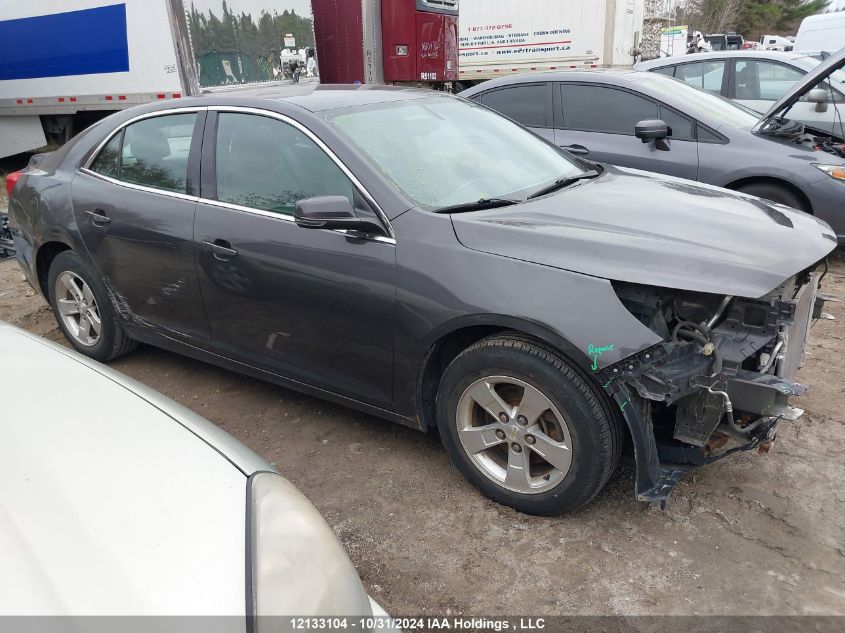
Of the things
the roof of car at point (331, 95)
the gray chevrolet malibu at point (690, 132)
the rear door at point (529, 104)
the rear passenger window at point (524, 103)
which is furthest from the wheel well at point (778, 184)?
the roof of car at point (331, 95)

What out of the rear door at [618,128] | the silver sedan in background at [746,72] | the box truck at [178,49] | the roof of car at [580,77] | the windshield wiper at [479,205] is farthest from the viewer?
the box truck at [178,49]

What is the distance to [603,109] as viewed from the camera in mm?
5918

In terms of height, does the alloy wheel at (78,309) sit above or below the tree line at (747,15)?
below

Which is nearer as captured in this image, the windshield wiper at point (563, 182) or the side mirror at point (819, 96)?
the windshield wiper at point (563, 182)

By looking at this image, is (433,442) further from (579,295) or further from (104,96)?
(104,96)

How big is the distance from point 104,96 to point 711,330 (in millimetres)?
9967

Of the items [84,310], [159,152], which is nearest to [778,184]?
[159,152]

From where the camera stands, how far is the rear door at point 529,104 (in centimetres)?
613

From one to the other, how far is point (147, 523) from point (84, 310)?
3.31m

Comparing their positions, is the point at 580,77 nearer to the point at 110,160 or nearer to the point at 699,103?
the point at 699,103

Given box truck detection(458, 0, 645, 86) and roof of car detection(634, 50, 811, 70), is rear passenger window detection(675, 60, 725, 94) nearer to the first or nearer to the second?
roof of car detection(634, 50, 811, 70)

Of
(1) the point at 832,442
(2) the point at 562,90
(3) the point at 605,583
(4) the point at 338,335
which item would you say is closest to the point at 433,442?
(4) the point at 338,335

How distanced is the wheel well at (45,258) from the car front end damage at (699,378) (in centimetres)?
356

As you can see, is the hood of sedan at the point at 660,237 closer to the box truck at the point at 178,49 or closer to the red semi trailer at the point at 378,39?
the box truck at the point at 178,49
